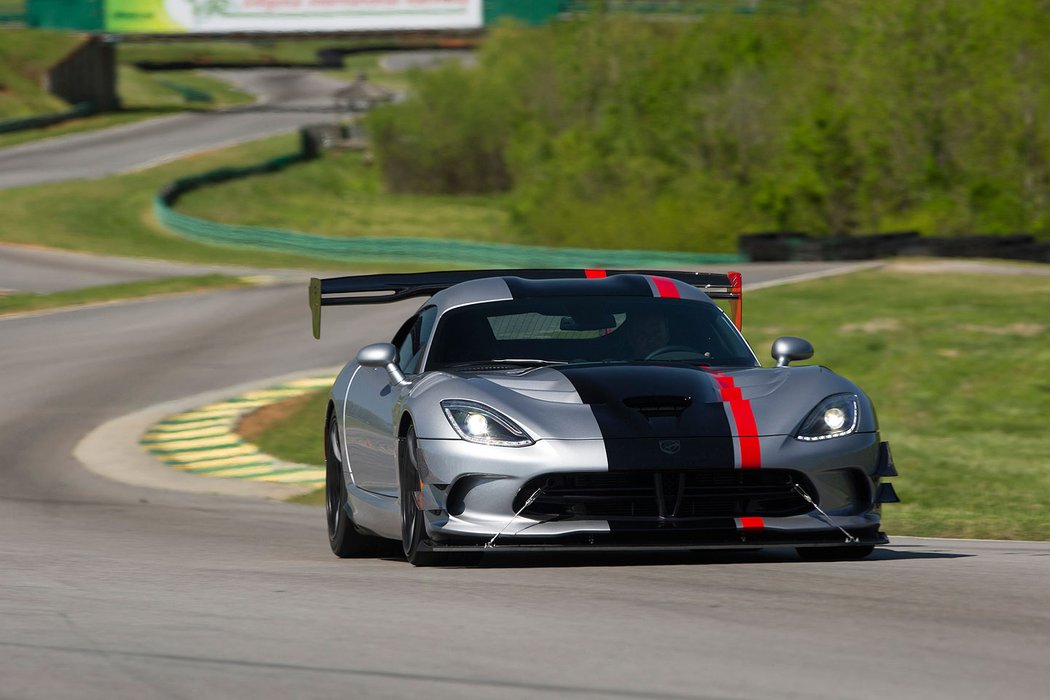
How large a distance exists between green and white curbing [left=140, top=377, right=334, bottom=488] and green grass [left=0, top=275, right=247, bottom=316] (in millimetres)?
10127

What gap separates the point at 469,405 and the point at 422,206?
5823cm

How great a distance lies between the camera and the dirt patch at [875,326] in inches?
782

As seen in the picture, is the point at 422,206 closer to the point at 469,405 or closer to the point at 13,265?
the point at 13,265

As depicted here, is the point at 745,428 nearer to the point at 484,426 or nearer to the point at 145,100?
the point at 484,426

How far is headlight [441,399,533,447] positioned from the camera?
272 inches

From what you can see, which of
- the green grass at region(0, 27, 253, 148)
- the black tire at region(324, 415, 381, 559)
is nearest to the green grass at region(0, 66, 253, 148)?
the green grass at region(0, 27, 253, 148)

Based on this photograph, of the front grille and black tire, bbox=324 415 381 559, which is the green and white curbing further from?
the front grille

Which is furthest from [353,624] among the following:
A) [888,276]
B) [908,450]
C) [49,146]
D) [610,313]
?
[49,146]

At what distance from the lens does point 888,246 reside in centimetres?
3203

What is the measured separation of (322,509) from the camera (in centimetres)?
1234

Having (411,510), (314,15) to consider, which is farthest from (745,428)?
(314,15)

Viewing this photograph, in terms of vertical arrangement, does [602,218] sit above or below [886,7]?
below

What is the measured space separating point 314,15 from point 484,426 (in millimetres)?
72749

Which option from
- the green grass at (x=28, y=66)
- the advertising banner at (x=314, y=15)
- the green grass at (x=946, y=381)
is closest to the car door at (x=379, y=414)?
the green grass at (x=946, y=381)
